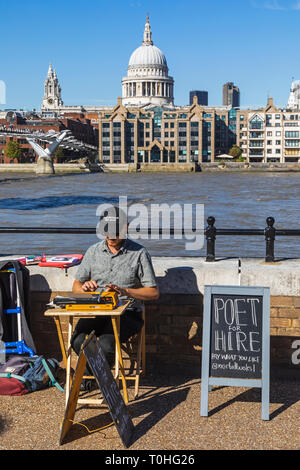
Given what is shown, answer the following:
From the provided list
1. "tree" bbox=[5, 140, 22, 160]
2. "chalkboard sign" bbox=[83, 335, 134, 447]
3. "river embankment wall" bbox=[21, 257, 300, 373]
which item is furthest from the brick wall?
"tree" bbox=[5, 140, 22, 160]

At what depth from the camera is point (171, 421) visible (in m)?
4.89

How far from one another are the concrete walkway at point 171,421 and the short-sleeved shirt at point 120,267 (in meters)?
0.88

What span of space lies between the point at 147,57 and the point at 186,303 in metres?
183

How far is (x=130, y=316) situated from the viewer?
215 inches

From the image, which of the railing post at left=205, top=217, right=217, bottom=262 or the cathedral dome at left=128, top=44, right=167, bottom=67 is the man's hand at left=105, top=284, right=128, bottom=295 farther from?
the cathedral dome at left=128, top=44, right=167, bottom=67

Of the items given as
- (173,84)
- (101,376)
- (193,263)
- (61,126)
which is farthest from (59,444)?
(173,84)

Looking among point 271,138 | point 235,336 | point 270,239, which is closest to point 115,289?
point 235,336

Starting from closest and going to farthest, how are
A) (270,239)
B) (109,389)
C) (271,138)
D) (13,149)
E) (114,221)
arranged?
1. (109,389)
2. (114,221)
3. (270,239)
4. (13,149)
5. (271,138)

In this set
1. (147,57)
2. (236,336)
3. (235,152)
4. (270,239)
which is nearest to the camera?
(236,336)

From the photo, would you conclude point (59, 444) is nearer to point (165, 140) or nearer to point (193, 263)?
point (193, 263)

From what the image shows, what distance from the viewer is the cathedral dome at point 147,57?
596 feet

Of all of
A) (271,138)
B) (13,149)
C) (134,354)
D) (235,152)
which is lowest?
(134,354)

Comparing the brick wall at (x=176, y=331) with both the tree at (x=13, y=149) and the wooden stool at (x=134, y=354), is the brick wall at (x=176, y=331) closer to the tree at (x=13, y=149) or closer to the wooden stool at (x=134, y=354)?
the wooden stool at (x=134, y=354)

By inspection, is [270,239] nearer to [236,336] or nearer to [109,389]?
[236,336]
